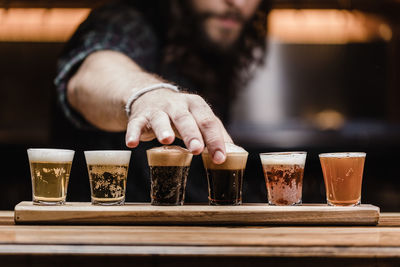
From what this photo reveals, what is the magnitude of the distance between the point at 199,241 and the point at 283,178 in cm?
59

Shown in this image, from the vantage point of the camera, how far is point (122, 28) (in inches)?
92.6

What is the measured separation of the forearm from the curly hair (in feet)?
1.81

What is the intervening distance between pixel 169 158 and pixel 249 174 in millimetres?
2231

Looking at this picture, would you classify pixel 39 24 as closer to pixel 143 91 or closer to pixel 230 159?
pixel 143 91

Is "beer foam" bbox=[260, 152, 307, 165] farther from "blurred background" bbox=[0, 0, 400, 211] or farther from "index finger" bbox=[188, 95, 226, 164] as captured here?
"blurred background" bbox=[0, 0, 400, 211]

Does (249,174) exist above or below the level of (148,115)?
below

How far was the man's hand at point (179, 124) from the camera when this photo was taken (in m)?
1.36

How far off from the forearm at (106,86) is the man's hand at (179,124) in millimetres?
244

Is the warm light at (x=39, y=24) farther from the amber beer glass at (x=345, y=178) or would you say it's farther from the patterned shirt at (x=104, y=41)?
the amber beer glass at (x=345, y=178)

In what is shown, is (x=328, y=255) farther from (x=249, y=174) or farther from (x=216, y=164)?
(x=249, y=174)

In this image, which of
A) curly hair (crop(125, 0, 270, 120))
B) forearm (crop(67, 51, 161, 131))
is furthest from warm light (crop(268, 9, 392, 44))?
forearm (crop(67, 51, 161, 131))

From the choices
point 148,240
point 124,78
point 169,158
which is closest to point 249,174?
point 124,78

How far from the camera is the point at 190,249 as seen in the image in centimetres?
100
